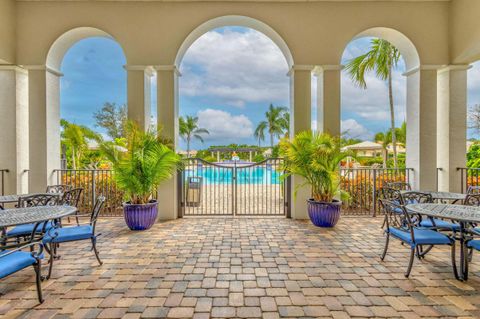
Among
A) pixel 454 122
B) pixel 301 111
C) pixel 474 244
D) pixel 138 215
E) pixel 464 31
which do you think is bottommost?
pixel 138 215

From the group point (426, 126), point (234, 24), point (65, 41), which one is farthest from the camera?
point (234, 24)

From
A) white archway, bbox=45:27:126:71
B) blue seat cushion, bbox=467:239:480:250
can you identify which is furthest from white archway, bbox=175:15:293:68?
blue seat cushion, bbox=467:239:480:250

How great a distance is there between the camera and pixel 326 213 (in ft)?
15.9

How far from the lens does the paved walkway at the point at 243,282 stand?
7.68 feet

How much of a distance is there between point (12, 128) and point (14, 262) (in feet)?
15.8

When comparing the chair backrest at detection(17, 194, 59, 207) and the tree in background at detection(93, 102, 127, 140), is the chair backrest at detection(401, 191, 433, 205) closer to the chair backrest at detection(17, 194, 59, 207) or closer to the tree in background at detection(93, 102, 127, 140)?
the chair backrest at detection(17, 194, 59, 207)

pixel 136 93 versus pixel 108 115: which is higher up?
pixel 108 115

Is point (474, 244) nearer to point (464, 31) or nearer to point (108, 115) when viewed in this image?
point (464, 31)

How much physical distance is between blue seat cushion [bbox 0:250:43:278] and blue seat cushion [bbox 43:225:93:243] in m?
0.50

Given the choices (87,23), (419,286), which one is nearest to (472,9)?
(419,286)

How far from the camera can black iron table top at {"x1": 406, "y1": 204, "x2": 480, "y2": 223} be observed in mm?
2709

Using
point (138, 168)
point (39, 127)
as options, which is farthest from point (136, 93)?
point (39, 127)

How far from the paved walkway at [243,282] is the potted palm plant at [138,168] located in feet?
1.78

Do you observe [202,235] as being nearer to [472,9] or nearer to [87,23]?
[87,23]
